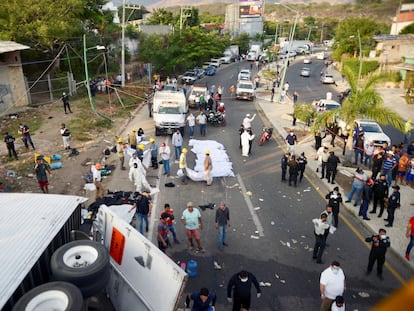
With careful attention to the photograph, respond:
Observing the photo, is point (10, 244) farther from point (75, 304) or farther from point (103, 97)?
point (103, 97)

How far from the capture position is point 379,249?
8234mm

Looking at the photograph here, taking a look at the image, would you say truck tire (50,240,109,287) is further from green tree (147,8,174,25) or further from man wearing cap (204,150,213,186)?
green tree (147,8,174,25)

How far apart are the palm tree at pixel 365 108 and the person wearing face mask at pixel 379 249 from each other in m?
8.15

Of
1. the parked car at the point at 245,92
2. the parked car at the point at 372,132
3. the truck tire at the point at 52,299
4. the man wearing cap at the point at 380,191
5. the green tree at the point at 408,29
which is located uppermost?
the green tree at the point at 408,29

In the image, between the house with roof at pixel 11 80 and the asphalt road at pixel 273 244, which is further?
the house with roof at pixel 11 80

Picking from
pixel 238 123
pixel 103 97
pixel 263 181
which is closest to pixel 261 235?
pixel 263 181

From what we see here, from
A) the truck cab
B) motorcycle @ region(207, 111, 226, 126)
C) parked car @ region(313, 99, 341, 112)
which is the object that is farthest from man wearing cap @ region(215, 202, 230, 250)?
parked car @ region(313, 99, 341, 112)

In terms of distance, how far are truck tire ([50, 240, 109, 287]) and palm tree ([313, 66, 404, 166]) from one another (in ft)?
40.9

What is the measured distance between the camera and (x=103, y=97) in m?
29.4

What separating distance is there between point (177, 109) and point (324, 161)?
30.2 feet

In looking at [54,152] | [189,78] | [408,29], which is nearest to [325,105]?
[54,152]

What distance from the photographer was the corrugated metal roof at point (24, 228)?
5.30 metres

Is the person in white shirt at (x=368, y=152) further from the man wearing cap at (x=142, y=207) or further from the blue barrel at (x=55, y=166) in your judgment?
the blue barrel at (x=55, y=166)

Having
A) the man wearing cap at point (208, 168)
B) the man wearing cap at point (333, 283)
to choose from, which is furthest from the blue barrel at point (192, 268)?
the man wearing cap at point (208, 168)
